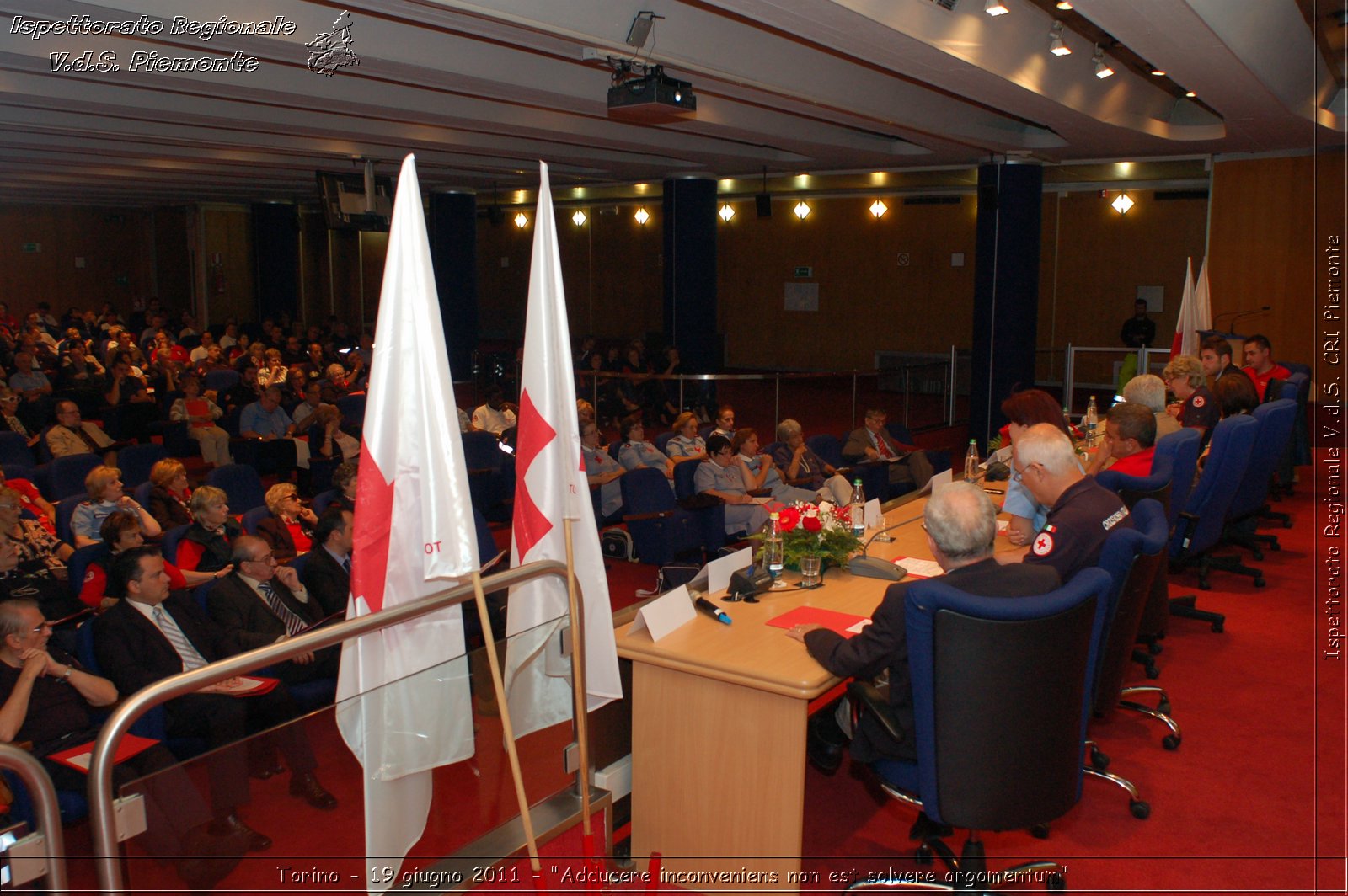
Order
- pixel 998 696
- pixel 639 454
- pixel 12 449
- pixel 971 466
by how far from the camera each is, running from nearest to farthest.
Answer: pixel 998 696, pixel 971 466, pixel 12 449, pixel 639 454

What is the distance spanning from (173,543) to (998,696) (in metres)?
4.53

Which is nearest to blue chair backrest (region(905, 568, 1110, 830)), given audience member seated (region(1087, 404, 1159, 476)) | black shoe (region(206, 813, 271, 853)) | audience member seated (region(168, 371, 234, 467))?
black shoe (region(206, 813, 271, 853))

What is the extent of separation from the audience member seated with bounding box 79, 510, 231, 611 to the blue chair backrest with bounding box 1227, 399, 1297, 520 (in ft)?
19.8

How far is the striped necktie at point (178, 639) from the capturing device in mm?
4148

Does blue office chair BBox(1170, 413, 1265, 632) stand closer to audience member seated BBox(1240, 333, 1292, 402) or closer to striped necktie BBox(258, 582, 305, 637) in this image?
audience member seated BBox(1240, 333, 1292, 402)

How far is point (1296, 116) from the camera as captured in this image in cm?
1002

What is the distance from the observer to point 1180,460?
566 cm

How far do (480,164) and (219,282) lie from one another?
11.8 metres

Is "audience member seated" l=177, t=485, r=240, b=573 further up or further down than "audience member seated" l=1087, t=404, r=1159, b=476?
further down

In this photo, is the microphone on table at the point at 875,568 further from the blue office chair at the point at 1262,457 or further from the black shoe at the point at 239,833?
the blue office chair at the point at 1262,457

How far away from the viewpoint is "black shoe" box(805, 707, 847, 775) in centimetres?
386

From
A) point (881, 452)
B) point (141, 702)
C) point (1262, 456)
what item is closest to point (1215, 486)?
point (1262, 456)

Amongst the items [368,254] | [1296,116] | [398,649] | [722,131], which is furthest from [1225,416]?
[368,254]

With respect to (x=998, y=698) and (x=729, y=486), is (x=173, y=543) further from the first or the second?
(x=998, y=698)
